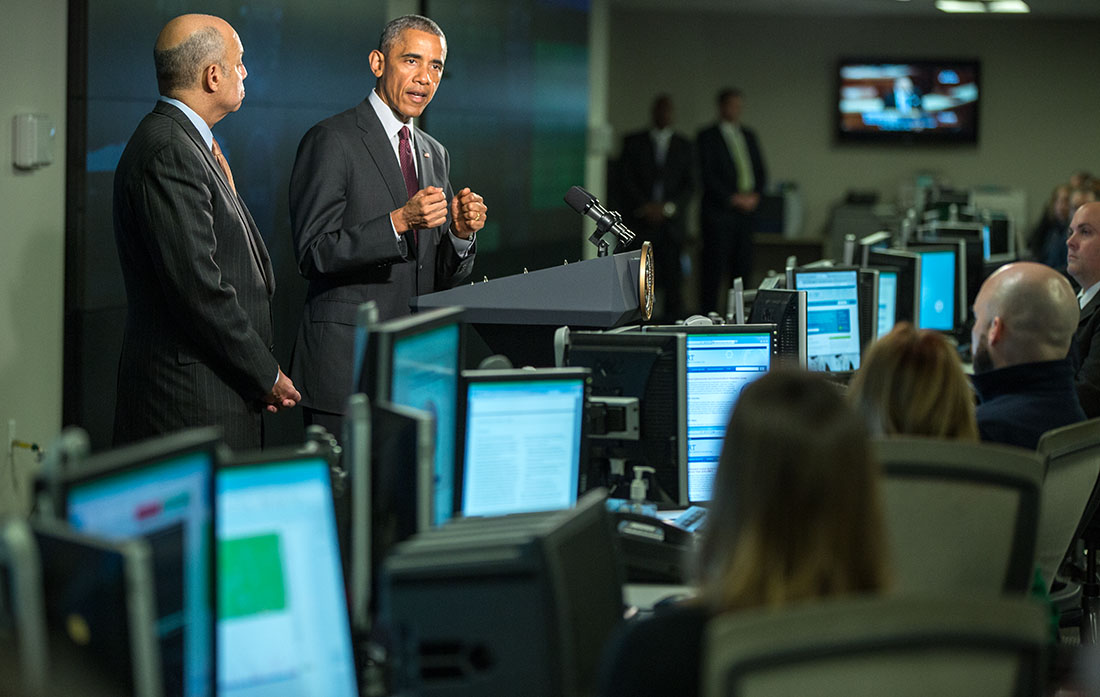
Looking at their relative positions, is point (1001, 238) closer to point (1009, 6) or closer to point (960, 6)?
point (960, 6)

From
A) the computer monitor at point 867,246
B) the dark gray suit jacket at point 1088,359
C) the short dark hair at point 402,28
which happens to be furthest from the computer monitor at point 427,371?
the computer monitor at point 867,246

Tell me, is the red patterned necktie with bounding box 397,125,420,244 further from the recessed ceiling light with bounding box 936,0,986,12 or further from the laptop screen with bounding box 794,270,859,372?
the recessed ceiling light with bounding box 936,0,986,12

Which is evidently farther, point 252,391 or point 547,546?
point 252,391

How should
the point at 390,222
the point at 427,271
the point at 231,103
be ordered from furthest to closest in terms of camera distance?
the point at 427,271 → the point at 390,222 → the point at 231,103

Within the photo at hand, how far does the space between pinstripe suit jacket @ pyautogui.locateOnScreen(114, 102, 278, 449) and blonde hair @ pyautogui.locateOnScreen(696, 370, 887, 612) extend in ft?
5.97

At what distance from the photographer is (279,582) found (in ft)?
5.41

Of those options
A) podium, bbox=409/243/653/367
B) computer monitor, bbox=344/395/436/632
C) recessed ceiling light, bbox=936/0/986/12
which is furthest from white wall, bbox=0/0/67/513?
recessed ceiling light, bbox=936/0/986/12

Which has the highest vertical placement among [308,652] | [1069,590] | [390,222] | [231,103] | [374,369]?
[231,103]

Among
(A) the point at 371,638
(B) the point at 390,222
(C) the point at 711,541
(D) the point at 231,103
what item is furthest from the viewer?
(B) the point at 390,222

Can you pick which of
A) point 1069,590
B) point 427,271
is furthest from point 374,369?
point 1069,590

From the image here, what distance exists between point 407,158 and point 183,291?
93 centimetres

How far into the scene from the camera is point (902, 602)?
1.24m

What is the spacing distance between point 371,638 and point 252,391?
1.36 metres

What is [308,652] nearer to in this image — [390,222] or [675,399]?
[675,399]
